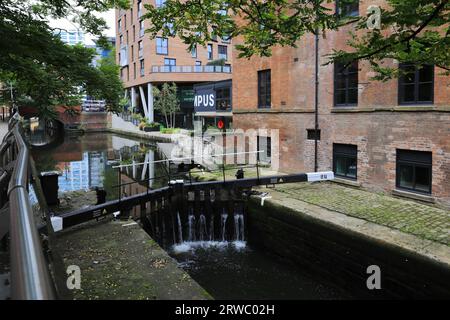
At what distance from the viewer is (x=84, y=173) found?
24.9m

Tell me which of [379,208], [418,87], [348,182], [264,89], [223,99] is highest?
[223,99]

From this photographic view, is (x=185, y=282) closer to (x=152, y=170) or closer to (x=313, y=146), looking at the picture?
(x=313, y=146)

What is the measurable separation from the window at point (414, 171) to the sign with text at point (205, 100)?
56.4 feet

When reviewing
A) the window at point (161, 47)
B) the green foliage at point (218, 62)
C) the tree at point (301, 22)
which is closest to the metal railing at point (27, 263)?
the tree at point (301, 22)

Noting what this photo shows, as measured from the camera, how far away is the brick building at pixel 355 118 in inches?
471

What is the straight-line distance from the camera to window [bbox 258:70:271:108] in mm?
19016

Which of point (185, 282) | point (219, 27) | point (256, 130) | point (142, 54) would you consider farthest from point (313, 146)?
point (142, 54)

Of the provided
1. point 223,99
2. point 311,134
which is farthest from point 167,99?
point 311,134

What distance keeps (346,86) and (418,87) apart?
301 cm

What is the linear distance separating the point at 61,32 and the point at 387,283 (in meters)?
9.42

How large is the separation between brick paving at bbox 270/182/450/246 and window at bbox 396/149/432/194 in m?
0.65

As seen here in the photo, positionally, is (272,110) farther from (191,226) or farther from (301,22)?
(301,22)

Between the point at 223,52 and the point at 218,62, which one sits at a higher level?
the point at 223,52

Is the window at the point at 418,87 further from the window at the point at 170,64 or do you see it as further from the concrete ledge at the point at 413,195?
the window at the point at 170,64
